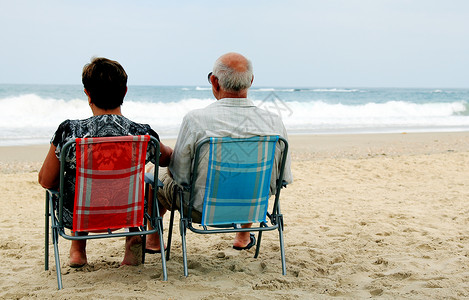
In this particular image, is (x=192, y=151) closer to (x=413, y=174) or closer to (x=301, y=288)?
(x=301, y=288)

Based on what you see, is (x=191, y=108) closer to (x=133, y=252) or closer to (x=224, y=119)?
(x=133, y=252)

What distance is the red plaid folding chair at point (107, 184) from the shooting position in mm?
2594

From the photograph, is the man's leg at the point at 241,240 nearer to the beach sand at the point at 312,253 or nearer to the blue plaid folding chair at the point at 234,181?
the beach sand at the point at 312,253

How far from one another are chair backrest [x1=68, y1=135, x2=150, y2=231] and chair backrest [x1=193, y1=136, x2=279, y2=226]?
1.26 ft

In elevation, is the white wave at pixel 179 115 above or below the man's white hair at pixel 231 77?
below

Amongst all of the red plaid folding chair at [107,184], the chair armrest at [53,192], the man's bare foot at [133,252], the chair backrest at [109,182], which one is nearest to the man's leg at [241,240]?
the man's bare foot at [133,252]

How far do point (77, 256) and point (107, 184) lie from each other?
798mm

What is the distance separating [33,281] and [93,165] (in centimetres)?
93

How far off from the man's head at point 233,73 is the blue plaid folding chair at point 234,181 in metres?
0.36

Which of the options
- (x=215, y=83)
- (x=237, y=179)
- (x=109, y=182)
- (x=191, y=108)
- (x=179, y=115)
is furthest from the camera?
(x=191, y=108)

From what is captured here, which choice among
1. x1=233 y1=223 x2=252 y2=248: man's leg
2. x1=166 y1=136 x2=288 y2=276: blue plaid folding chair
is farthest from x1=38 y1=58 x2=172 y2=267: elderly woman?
x1=233 y1=223 x2=252 y2=248: man's leg

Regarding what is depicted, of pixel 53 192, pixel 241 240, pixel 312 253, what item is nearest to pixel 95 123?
pixel 53 192

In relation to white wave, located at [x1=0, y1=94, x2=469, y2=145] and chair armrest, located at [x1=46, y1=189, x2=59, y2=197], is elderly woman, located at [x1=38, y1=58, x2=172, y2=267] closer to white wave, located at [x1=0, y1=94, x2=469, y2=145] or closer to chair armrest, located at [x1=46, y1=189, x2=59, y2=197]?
chair armrest, located at [x1=46, y1=189, x2=59, y2=197]

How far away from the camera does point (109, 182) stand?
2695 millimetres
